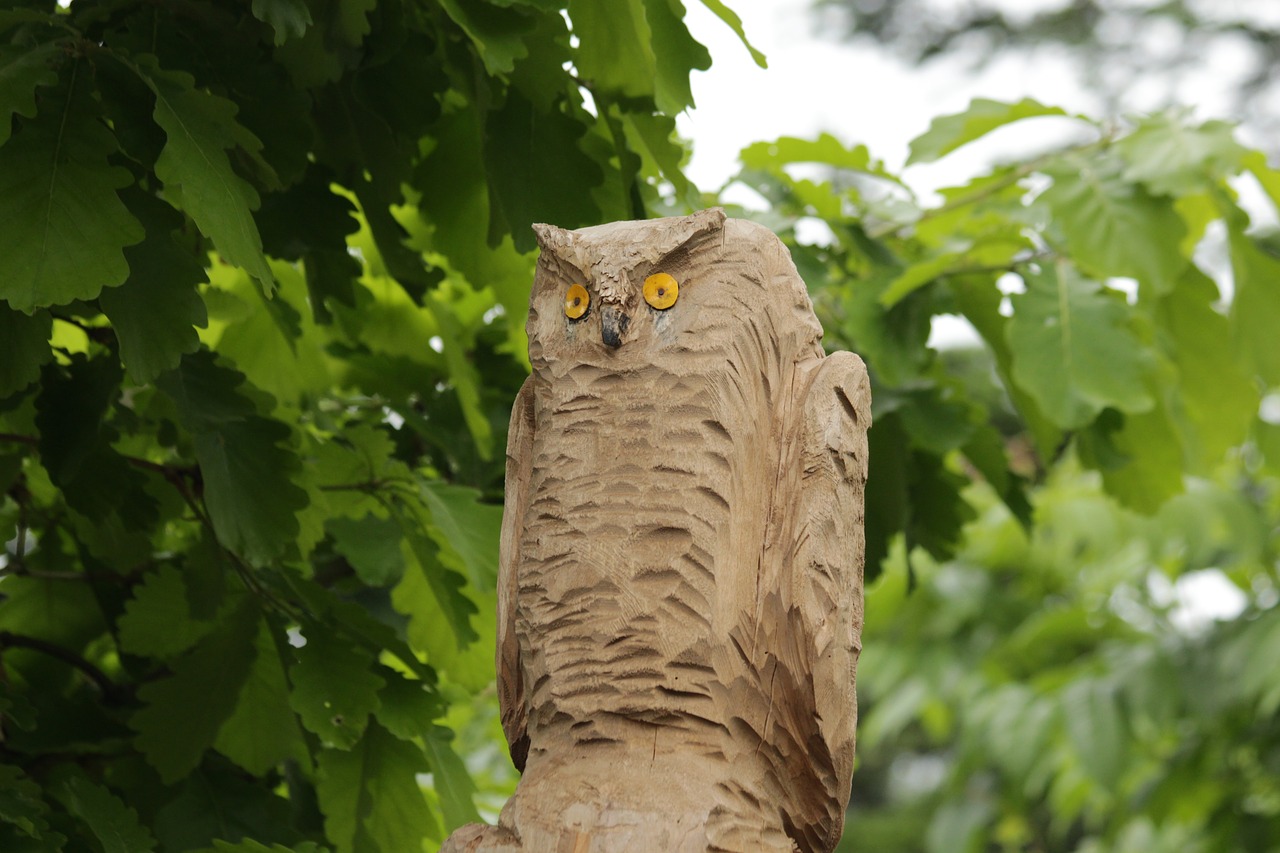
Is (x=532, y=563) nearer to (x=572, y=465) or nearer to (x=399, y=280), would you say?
(x=572, y=465)

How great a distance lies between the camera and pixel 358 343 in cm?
342

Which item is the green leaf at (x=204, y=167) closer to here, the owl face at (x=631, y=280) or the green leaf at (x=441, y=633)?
the owl face at (x=631, y=280)

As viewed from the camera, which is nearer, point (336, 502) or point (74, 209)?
point (74, 209)

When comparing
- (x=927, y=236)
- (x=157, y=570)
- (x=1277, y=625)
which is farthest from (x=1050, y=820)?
(x=157, y=570)

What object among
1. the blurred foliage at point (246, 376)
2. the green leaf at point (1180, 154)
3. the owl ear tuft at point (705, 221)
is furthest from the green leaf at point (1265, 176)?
the owl ear tuft at point (705, 221)

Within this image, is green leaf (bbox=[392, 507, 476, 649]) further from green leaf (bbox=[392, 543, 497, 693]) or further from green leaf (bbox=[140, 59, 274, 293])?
green leaf (bbox=[140, 59, 274, 293])

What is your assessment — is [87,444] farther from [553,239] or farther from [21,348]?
[553,239]

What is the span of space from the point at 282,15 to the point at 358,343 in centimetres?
157

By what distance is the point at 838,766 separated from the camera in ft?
6.02

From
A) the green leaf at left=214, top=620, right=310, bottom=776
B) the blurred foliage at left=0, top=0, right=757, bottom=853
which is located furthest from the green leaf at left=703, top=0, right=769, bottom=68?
the green leaf at left=214, top=620, right=310, bottom=776

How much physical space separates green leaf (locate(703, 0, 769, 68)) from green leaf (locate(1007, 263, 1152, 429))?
3.32 ft

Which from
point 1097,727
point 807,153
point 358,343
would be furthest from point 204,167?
point 1097,727

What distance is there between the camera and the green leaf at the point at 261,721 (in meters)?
2.52

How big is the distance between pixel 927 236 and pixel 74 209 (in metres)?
2.29
